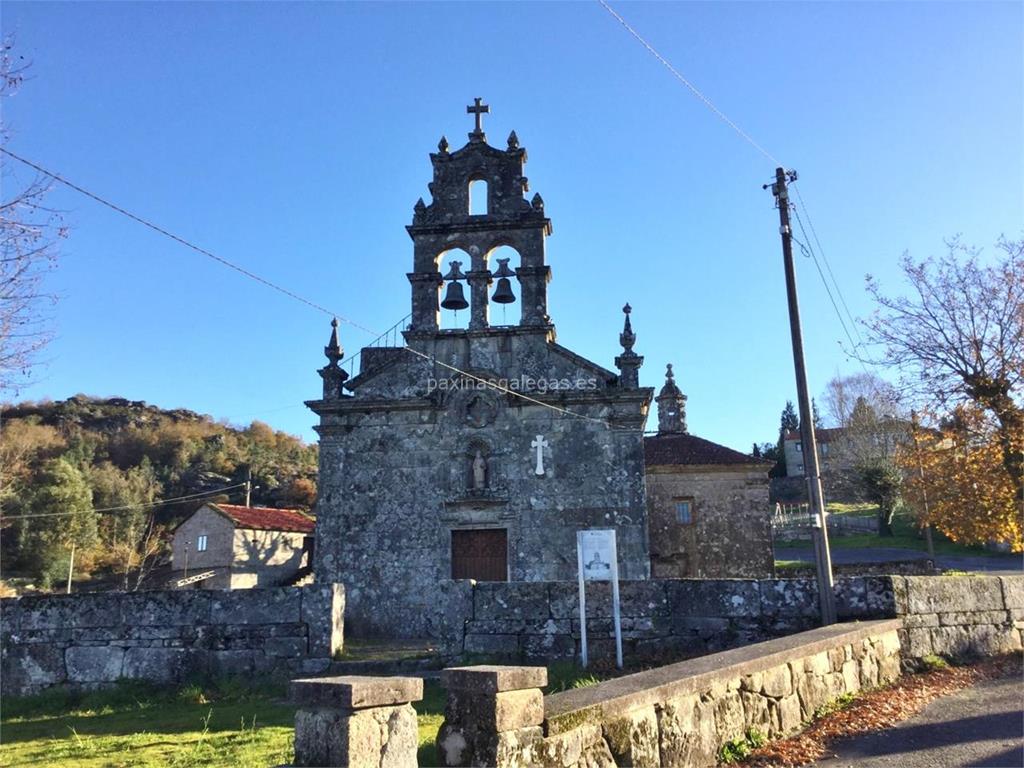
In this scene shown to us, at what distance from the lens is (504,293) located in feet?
60.4

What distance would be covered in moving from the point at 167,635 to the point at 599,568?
633 cm

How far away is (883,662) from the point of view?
8.73m

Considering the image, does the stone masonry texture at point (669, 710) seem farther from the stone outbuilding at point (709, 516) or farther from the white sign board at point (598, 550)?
the stone outbuilding at point (709, 516)

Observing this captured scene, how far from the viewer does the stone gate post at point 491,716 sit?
13.5 ft

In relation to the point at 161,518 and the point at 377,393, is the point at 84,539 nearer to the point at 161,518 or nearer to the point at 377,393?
the point at 161,518

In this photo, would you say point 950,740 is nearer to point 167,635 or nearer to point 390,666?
point 390,666

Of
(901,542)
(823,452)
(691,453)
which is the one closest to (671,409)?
(691,453)

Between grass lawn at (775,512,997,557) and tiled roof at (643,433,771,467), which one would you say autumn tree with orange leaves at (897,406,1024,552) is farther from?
grass lawn at (775,512,997,557)

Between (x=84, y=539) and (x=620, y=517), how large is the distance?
120ft

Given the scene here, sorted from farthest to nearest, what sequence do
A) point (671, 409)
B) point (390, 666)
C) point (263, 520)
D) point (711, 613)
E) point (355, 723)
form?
point (263, 520)
point (671, 409)
point (390, 666)
point (711, 613)
point (355, 723)

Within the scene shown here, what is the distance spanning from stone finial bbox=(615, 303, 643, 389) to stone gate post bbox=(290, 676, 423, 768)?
47.2 ft

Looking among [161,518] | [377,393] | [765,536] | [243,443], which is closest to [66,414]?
[243,443]

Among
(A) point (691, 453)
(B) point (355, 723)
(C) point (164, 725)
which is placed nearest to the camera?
(B) point (355, 723)

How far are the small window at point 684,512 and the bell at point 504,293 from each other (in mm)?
8870
